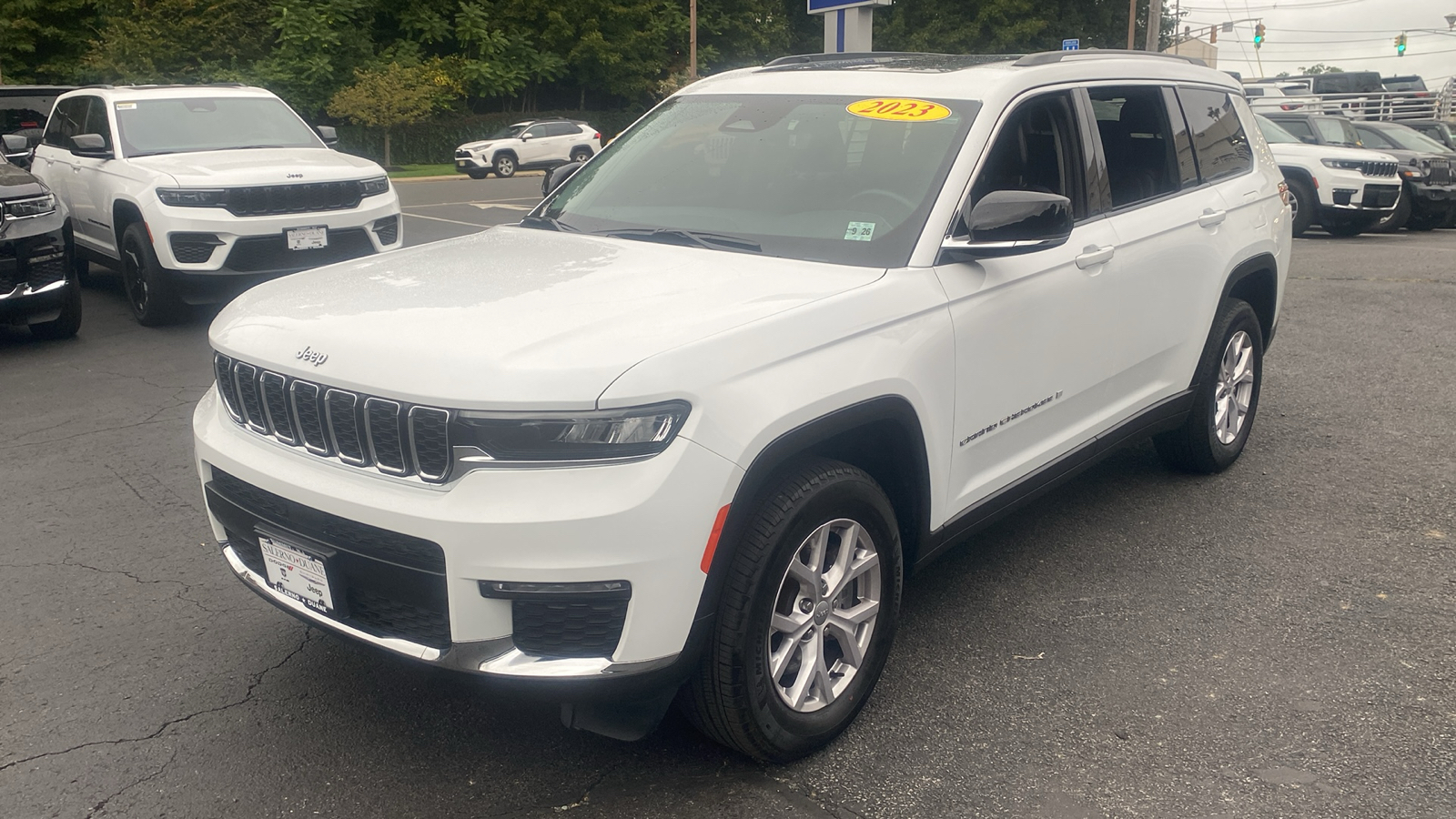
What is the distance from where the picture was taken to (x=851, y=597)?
126 inches

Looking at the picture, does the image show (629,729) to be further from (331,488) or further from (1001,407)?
(1001,407)

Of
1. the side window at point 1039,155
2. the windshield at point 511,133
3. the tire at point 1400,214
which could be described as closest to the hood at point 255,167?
the side window at point 1039,155

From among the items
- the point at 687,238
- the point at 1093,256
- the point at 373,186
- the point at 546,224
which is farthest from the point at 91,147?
the point at 1093,256

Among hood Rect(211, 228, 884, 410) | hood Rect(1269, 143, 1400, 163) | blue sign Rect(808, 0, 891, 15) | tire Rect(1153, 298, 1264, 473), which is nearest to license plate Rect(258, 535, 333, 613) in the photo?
hood Rect(211, 228, 884, 410)

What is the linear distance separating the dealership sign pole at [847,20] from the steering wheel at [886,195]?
6.62m

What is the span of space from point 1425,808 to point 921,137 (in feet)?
7.50

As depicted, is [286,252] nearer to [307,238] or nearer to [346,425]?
[307,238]

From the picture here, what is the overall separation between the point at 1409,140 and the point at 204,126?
16.2 metres

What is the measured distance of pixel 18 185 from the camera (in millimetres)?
7844

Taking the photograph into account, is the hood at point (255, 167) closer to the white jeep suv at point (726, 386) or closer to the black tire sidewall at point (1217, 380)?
the white jeep suv at point (726, 386)

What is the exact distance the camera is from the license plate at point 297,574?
2.87 m

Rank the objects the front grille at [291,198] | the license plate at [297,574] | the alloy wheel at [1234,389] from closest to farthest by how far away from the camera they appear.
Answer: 1. the license plate at [297,574]
2. the alloy wheel at [1234,389]
3. the front grille at [291,198]

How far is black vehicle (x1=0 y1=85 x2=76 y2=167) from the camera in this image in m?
13.4

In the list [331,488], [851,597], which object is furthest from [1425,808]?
[331,488]
